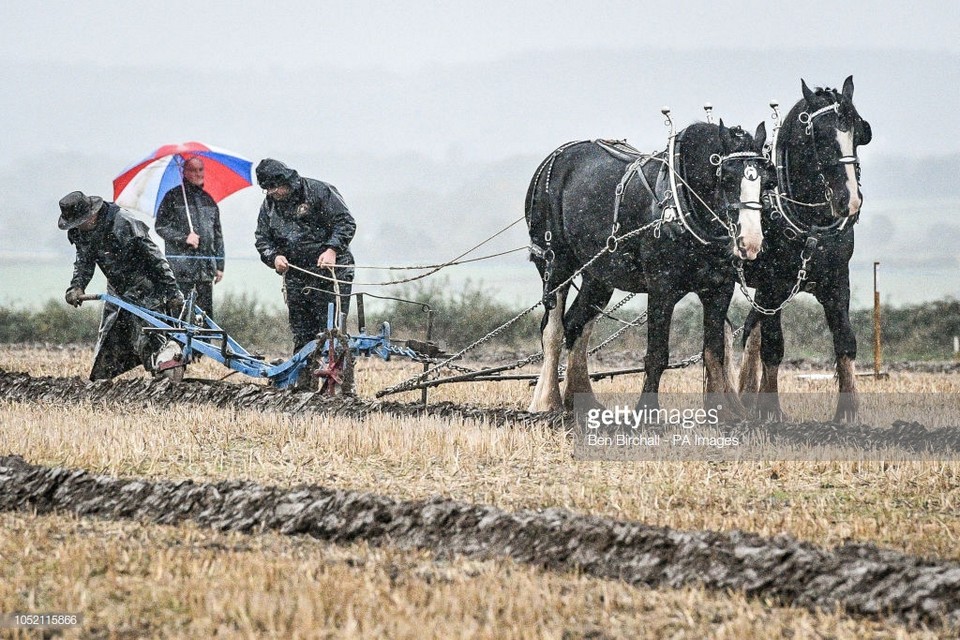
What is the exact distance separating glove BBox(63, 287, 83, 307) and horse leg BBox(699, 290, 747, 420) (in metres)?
5.40

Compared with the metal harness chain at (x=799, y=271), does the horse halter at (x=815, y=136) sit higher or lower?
higher

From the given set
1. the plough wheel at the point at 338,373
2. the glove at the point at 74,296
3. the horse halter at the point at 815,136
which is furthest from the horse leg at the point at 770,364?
the glove at the point at 74,296

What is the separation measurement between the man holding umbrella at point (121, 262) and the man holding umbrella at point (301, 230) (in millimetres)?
966

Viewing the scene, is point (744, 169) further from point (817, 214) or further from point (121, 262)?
point (121, 262)

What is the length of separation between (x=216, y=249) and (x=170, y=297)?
230cm

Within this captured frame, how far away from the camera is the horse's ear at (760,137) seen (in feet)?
31.2

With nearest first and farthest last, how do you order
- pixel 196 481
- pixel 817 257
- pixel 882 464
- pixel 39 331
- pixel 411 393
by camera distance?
pixel 196 481, pixel 882 464, pixel 817 257, pixel 411 393, pixel 39 331

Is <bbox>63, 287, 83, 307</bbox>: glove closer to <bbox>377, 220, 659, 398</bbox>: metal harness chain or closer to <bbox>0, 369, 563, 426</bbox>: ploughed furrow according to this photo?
<bbox>0, 369, 563, 426</bbox>: ploughed furrow

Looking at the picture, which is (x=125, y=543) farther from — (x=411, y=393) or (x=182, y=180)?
(x=182, y=180)

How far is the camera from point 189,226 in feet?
47.2

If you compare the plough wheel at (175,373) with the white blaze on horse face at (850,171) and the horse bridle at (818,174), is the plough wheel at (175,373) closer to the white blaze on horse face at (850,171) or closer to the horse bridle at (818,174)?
the horse bridle at (818,174)

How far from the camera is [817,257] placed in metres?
9.87

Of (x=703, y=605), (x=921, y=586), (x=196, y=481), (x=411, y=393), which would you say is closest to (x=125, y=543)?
(x=196, y=481)

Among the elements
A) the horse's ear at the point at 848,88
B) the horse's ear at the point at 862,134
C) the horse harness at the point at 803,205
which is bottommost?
the horse harness at the point at 803,205
